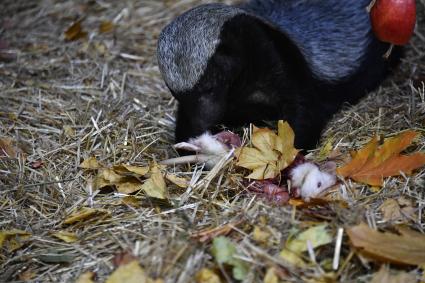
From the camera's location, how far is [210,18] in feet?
9.91

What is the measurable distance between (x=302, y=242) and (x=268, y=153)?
0.72 m

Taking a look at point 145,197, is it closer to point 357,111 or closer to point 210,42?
point 210,42

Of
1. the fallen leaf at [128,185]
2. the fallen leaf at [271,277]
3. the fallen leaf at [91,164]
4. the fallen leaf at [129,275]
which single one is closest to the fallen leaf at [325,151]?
the fallen leaf at [128,185]

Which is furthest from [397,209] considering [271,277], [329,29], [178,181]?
[329,29]

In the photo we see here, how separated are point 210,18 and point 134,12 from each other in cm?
235

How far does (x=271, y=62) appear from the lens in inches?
130

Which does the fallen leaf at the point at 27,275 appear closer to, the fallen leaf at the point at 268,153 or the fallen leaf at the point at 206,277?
the fallen leaf at the point at 206,277

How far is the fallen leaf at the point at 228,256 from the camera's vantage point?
2.15 m

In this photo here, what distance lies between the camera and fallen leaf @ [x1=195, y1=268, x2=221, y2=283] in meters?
2.15

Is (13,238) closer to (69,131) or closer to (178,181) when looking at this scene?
(178,181)

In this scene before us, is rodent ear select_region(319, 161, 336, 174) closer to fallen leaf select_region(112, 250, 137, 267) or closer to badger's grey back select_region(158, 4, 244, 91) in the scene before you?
badger's grey back select_region(158, 4, 244, 91)

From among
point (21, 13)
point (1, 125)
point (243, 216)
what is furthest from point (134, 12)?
point (243, 216)

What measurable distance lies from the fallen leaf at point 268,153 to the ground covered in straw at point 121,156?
97mm

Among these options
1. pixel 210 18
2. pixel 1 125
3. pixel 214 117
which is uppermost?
pixel 210 18
